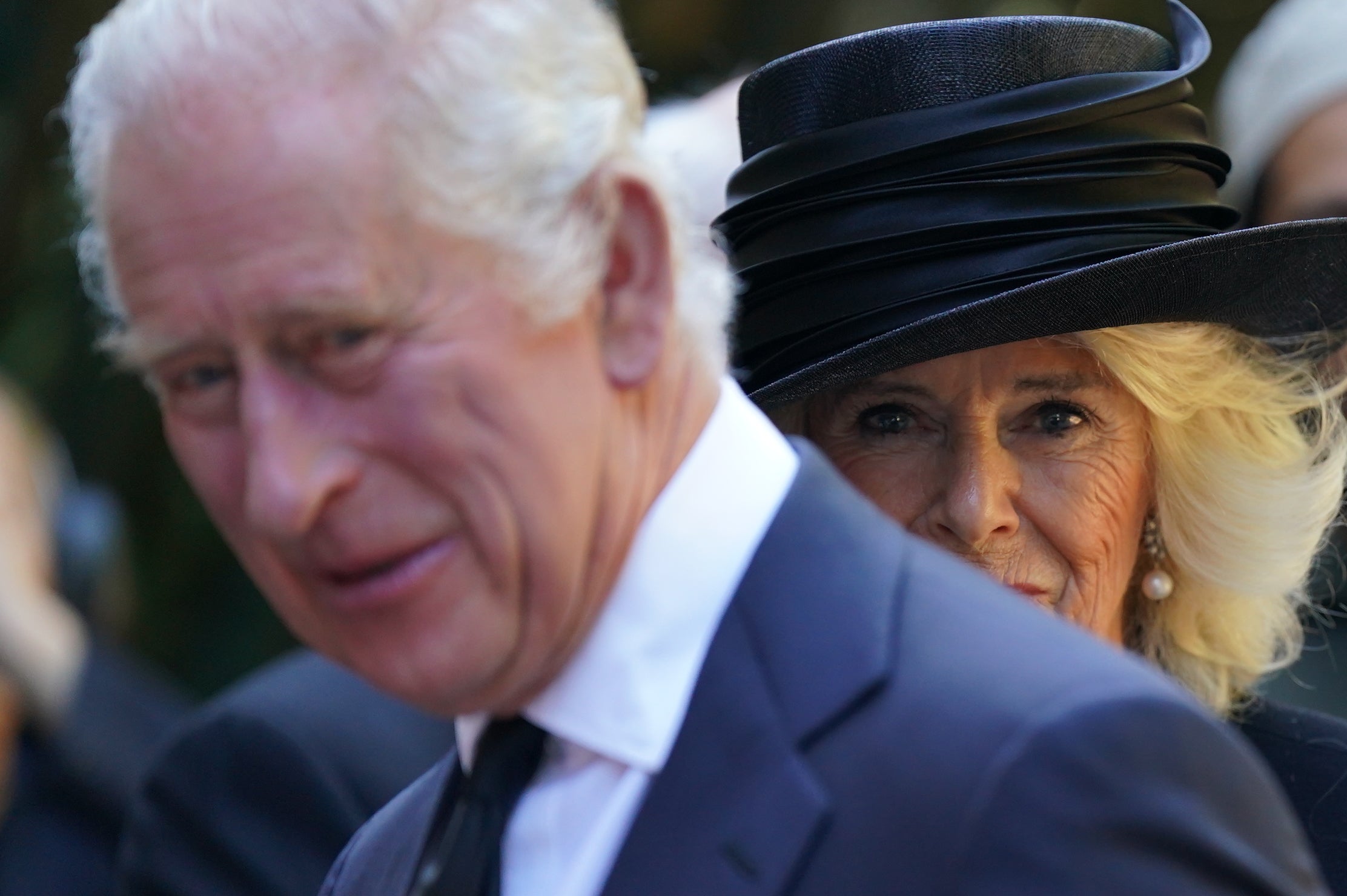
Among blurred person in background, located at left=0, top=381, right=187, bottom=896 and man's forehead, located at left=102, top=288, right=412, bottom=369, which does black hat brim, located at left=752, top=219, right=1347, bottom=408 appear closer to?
man's forehead, located at left=102, top=288, right=412, bottom=369

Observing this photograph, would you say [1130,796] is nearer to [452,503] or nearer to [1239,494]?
[452,503]

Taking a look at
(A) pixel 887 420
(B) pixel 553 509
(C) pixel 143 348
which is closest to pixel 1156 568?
(A) pixel 887 420

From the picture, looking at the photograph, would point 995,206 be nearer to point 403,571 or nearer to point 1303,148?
point 403,571

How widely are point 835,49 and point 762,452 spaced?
1074mm

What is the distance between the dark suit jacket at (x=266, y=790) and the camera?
10.5 feet

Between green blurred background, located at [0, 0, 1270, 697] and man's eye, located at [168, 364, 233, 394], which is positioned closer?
man's eye, located at [168, 364, 233, 394]

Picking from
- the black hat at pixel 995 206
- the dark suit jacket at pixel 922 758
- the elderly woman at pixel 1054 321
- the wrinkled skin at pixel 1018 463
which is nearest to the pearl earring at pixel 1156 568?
the elderly woman at pixel 1054 321

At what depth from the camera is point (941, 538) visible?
2.67 meters

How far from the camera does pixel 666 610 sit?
172 cm

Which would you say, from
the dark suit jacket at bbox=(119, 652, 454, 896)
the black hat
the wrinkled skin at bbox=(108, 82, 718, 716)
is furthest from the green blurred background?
the wrinkled skin at bbox=(108, 82, 718, 716)

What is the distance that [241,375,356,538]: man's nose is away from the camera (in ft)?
5.27

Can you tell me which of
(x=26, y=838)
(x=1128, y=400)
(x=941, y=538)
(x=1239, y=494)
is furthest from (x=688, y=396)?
(x=26, y=838)

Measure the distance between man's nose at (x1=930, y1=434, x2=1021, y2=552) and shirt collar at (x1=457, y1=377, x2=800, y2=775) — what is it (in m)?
0.90

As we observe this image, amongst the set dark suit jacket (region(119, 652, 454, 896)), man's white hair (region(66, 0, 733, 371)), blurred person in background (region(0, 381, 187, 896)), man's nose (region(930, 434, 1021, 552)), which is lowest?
blurred person in background (region(0, 381, 187, 896))
